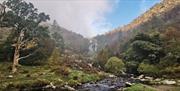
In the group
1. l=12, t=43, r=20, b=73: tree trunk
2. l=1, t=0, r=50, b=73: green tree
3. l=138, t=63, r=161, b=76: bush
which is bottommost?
l=138, t=63, r=161, b=76: bush

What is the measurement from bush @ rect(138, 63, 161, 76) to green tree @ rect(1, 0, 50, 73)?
2814 centimetres

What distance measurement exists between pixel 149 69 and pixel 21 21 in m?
33.7

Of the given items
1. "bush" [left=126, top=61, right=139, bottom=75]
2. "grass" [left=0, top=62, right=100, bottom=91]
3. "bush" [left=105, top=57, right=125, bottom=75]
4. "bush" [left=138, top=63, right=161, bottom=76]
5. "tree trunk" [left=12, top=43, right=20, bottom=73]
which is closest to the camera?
"grass" [left=0, top=62, right=100, bottom=91]

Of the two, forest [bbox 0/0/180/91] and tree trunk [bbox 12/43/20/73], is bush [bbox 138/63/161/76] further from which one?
tree trunk [bbox 12/43/20/73]

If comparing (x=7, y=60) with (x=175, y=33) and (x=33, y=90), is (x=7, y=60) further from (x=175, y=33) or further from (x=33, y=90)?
(x=175, y=33)

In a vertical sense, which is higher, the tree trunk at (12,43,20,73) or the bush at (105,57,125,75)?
the tree trunk at (12,43,20,73)

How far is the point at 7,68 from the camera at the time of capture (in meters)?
65.6

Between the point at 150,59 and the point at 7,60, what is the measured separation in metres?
36.8

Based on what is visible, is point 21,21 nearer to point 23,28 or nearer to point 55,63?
point 23,28

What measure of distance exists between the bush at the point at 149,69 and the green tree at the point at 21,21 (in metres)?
28.1

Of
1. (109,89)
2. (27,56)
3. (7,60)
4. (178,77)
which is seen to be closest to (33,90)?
(109,89)

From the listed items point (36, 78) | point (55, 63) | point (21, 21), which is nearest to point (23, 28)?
point (21, 21)

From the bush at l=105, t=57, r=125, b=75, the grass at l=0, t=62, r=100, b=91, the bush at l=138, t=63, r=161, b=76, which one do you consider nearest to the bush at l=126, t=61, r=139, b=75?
the bush at l=105, t=57, r=125, b=75

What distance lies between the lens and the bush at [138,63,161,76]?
77.8m
